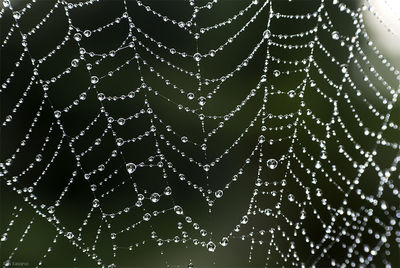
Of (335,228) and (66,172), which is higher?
(66,172)

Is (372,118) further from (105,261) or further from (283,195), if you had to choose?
(105,261)

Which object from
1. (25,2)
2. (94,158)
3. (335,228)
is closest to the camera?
(335,228)

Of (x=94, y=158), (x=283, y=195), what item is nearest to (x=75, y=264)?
(x=94, y=158)

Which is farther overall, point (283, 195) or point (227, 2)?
point (227, 2)

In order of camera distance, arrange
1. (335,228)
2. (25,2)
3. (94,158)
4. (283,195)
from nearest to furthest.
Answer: (335,228) → (283,195) → (25,2) → (94,158)

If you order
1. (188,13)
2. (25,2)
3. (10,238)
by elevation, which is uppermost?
(25,2)

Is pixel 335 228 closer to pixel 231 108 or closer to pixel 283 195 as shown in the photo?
pixel 283 195

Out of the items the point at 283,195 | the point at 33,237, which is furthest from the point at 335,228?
the point at 33,237
